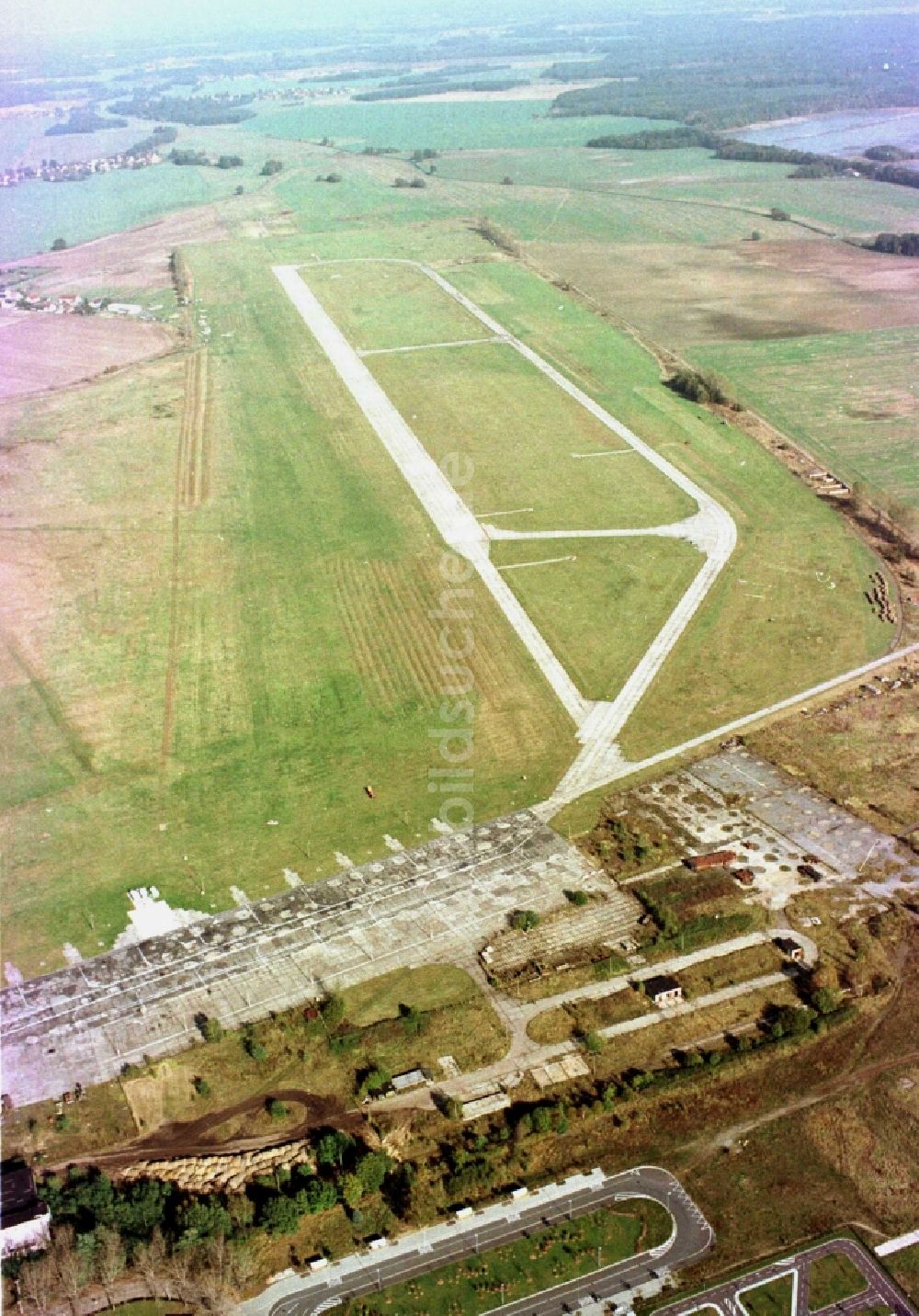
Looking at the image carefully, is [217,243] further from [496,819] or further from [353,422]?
[496,819]

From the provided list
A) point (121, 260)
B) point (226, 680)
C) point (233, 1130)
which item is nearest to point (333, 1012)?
point (233, 1130)

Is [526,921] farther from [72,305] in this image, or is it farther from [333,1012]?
[72,305]

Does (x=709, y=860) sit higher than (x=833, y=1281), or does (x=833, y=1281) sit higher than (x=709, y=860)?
(x=709, y=860)

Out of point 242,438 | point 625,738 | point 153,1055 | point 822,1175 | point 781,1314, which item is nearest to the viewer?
point 781,1314

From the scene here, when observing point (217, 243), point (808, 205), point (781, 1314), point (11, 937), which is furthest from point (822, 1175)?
point (808, 205)

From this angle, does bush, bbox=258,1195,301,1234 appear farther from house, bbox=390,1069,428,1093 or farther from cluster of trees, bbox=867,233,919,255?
Result: cluster of trees, bbox=867,233,919,255

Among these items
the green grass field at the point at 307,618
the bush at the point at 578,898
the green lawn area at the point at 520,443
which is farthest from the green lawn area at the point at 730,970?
the green lawn area at the point at 520,443
